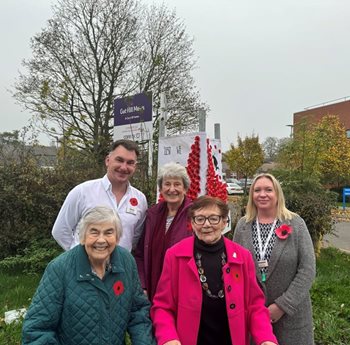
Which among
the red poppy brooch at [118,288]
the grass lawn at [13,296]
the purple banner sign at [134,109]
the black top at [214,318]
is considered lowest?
the grass lawn at [13,296]

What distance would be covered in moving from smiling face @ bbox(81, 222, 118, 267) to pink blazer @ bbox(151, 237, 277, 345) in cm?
38

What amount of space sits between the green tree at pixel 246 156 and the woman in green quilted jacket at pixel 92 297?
2562 centimetres

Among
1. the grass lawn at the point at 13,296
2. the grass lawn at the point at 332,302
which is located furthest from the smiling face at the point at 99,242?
the grass lawn at the point at 332,302

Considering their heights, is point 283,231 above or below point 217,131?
below

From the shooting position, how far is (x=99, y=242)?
7.25ft

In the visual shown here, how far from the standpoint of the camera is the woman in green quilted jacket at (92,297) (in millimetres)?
2076

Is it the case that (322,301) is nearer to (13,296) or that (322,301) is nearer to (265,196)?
(265,196)

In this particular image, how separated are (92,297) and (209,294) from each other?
0.66 m

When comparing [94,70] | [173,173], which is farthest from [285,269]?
[94,70]

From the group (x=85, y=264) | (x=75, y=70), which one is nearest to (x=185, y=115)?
(x=75, y=70)

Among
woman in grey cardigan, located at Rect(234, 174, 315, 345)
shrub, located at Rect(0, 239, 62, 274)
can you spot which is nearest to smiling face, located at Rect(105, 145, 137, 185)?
woman in grey cardigan, located at Rect(234, 174, 315, 345)

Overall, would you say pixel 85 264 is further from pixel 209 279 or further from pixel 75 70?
pixel 75 70

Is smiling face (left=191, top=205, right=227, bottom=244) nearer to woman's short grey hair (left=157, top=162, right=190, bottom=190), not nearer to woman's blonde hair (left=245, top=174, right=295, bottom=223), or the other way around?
woman's short grey hair (left=157, top=162, right=190, bottom=190)

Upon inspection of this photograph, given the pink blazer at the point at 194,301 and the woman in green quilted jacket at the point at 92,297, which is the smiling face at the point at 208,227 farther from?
the woman in green quilted jacket at the point at 92,297
